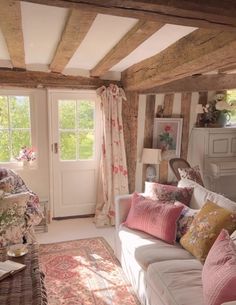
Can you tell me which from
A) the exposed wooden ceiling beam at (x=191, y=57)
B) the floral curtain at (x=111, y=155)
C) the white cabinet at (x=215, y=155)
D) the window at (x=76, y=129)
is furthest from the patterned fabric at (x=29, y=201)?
the white cabinet at (x=215, y=155)

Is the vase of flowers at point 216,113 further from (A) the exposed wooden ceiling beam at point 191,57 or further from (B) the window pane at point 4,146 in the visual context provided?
(B) the window pane at point 4,146

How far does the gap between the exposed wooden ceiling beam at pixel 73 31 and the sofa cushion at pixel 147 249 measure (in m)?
1.68

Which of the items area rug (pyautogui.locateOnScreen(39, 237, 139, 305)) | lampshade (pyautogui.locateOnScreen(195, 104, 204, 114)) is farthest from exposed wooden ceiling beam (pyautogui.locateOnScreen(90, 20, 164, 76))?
area rug (pyautogui.locateOnScreen(39, 237, 139, 305))

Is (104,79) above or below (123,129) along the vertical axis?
above

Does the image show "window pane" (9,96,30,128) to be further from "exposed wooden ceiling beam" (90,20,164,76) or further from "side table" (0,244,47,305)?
"side table" (0,244,47,305)

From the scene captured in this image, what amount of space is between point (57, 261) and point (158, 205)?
1241 millimetres

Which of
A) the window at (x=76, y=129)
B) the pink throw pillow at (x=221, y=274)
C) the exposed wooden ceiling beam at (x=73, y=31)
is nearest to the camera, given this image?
the pink throw pillow at (x=221, y=274)

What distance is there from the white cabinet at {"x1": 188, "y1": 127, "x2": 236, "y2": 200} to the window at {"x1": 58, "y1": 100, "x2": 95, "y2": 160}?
1.66 m

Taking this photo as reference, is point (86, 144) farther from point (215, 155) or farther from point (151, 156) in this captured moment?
point (215, 155)

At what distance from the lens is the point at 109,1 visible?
3.69 ft

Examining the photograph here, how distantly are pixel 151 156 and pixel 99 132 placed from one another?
32.7 inches

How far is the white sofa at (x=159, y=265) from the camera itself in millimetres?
1689

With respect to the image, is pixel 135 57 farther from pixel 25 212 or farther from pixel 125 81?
pixel 25 212

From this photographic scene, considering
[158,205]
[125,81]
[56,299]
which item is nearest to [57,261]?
[56,299]
